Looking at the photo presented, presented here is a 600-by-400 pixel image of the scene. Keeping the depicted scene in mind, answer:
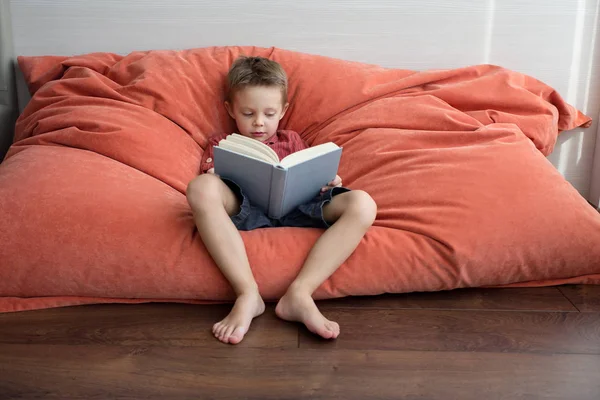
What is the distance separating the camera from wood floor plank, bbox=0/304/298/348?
4.16 feet

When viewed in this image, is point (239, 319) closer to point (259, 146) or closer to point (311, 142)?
point (259, 146)

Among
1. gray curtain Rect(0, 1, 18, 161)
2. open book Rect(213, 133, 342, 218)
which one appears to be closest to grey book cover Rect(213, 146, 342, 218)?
open book Rect(213, 133, 342, 218)

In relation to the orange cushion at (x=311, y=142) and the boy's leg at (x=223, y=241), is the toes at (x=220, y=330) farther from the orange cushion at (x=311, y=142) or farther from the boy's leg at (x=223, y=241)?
the orange cushion at (x=311, y=142)

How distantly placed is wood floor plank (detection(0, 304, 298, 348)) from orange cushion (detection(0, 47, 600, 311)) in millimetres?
39

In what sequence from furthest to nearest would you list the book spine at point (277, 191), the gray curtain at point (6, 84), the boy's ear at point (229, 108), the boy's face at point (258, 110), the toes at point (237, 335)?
the gray curtain at point (6, 84) < the boy's ear at point (229, 108) < the boy's face at point (258, 110) < the book spine at point (277, 191) < the toes at point (237, 335)

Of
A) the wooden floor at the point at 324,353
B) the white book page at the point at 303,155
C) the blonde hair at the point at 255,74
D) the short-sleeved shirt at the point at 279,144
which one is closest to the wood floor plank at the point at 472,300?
the wooden floor at the point at 324,353

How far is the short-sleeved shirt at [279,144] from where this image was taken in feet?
5.82

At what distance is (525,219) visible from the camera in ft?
4.94

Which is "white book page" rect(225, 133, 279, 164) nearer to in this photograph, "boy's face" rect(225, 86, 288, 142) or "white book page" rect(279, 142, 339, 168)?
"white book page" rect(279, 142, 339, 168)

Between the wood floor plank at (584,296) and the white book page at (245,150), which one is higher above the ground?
the white book page at (245,150)

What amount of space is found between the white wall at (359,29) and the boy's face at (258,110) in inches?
19.8

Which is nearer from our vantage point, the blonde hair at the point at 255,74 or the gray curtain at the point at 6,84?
the blonde hair at the point at 255,74

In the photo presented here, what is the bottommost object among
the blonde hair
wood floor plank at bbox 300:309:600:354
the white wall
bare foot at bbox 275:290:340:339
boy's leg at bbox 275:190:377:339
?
wood floor plank at bbox 300:309:600:354

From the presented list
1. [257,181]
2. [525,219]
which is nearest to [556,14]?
[525,219]
